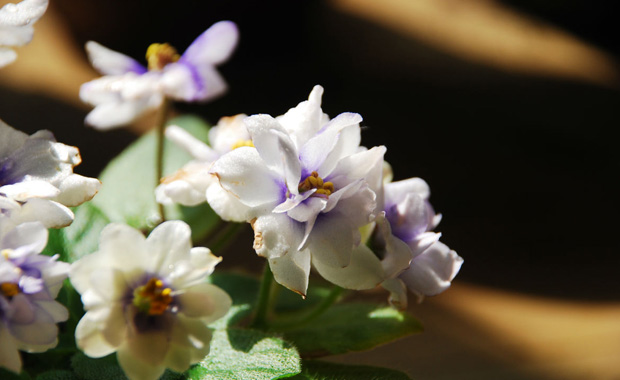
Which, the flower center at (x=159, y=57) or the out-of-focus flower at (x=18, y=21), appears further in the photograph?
the flower center at (x=159, y=57)

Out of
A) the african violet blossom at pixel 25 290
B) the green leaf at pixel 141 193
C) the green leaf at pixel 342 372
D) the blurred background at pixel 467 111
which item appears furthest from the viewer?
the blurred background at pixel 467 111

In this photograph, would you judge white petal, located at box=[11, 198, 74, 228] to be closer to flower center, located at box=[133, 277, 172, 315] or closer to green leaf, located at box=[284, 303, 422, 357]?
flower center, located at box=[133, 277, 172, 315]

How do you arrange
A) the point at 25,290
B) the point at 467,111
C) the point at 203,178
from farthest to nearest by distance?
the point at 467,111 < the point at 203,178 < the point at 25,290

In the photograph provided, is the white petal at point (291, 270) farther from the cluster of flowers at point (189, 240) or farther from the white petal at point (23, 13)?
the white petal at point (23, 13)

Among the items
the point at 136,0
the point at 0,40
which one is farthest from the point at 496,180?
the point at 0,40

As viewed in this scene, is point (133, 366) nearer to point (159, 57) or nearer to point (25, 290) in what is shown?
point (25, 290)

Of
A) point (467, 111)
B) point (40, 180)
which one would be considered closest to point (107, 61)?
point (40, 180)

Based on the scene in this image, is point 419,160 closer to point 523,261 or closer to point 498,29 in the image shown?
point 523,261

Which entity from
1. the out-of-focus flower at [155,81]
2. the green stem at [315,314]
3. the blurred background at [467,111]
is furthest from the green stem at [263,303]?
the blurred background at [467,111]

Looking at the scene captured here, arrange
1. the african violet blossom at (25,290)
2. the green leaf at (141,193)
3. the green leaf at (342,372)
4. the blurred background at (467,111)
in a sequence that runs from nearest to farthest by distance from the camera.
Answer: the african violet blossom at (25,290), the green leaf at (342,372), the green leaf at (141,193), the blurred background at (467,111)
